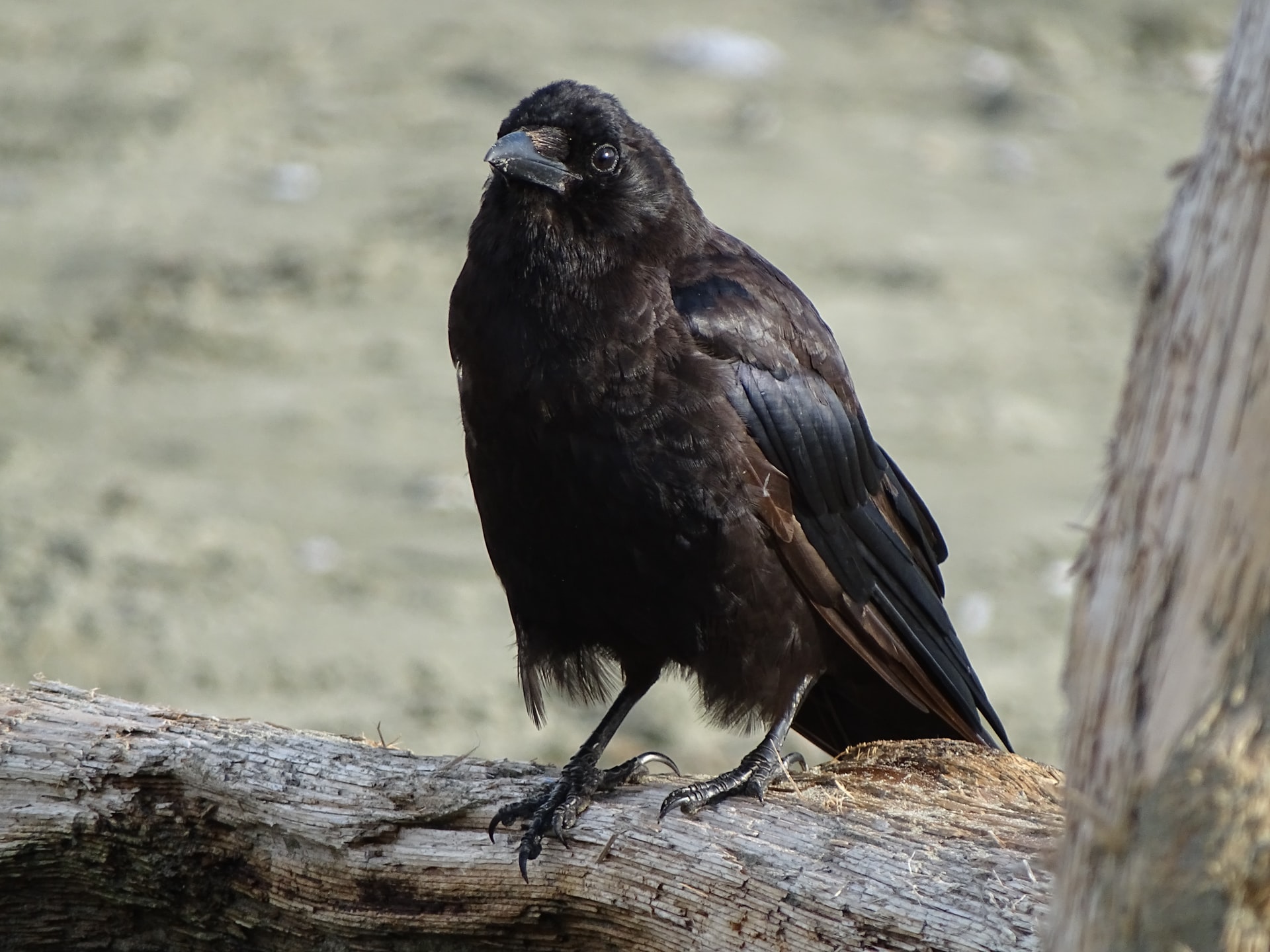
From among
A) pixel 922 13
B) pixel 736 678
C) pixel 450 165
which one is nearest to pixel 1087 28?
pixel 922 13

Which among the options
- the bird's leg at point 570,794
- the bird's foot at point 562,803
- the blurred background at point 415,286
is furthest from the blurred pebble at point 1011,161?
the bird's foot at point 562,803

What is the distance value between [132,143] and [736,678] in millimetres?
8408

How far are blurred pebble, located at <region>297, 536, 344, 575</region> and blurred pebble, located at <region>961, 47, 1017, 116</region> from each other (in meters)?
6.02

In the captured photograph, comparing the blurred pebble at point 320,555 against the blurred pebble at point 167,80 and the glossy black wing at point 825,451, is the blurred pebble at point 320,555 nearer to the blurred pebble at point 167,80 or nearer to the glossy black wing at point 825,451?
the glossy black wing at point 825,451

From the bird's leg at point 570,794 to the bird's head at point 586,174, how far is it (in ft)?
3.45

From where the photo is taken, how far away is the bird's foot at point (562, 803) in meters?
3.43

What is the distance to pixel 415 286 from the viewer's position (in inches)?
384

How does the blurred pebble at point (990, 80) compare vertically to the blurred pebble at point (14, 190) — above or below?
above

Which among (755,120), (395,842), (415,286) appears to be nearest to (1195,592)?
(395,842)

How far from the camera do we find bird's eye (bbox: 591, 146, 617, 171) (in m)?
3.86

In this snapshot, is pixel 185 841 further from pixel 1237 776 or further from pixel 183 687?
pixel 183 687

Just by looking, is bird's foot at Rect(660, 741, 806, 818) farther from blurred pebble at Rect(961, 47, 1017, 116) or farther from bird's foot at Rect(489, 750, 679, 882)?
blurred pebble at Rect(961, 47, 1017, 116)

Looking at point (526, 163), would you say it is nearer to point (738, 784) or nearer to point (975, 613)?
point (738, 784)

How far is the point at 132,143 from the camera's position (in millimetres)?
11023
